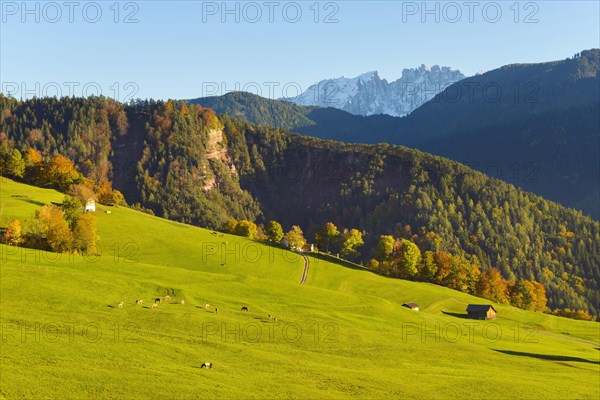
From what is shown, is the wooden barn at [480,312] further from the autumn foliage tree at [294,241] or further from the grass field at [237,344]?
A: the autumn foliage tree at [294,241]

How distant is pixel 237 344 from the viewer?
60219mm

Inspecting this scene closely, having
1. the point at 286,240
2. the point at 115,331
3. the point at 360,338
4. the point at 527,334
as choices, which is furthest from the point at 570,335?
the point at 115,331

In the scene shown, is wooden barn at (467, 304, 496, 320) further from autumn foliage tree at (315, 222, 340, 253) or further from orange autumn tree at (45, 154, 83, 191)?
orange autumn tree at (45, 154, 83, 191)

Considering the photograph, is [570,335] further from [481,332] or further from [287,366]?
[287,366]

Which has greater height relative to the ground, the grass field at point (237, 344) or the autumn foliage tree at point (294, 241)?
the autumn foliage tree at point (294, 241)

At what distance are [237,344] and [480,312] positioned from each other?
280ft

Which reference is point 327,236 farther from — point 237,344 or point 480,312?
point 237,344

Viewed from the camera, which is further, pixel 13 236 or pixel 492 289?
pixel 492 289

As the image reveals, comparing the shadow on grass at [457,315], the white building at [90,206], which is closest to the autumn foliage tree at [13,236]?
the white building at [90,206]

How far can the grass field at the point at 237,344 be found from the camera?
146ft

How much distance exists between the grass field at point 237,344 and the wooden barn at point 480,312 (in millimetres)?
8288

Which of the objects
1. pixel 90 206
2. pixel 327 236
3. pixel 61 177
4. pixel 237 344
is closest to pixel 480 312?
pixel 327 236

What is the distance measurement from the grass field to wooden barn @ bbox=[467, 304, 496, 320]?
8288 mm

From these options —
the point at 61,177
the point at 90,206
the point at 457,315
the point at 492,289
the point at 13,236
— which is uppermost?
the point at 61,177
